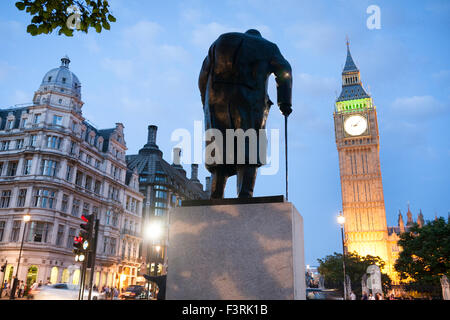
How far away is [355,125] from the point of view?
8775cm

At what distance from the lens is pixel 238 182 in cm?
458

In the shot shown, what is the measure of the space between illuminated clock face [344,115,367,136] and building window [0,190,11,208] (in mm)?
75121

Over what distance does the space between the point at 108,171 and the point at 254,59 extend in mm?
41537

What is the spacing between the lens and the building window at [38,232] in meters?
32.4

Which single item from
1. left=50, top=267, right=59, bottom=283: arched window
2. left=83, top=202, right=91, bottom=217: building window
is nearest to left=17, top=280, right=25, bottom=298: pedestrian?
left=50, top=267, right=59, bottom=283: arched window

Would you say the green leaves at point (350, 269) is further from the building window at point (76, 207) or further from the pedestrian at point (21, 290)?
the pedestrian at point (21, 290)

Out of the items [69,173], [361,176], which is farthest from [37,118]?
[361,176]

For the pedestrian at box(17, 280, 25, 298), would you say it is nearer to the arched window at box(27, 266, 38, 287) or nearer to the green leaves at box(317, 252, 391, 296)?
the arched window at box(27, 266, 38, 287)

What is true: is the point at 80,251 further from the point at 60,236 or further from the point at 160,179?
the point at 160,179

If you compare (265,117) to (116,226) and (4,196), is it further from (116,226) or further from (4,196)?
(116,226)

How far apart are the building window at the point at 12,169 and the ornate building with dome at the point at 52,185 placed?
0.07 m

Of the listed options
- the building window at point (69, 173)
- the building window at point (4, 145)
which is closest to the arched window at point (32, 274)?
the building window at point (69, 173)

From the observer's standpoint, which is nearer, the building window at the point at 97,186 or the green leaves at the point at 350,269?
the building window at the point at 97,186

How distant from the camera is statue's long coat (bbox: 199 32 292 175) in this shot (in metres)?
4.59
